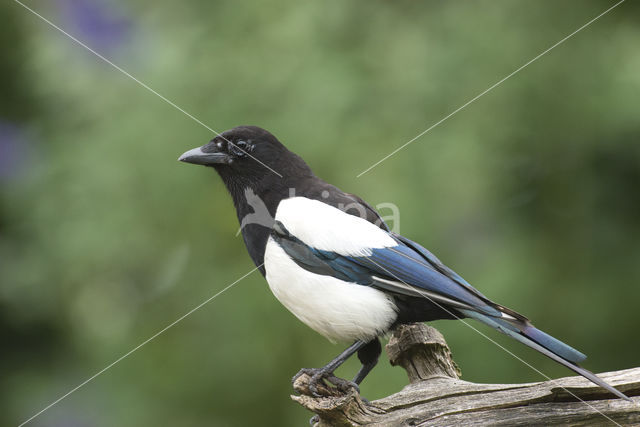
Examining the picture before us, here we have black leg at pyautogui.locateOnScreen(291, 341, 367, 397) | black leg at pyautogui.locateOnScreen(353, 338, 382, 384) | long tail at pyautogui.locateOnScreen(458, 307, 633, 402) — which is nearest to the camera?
long tail at pyautogui.locateOnScreen(458, 307, 633, 402)

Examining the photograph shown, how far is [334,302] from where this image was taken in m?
2.15

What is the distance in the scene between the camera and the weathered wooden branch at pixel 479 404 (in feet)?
6.39

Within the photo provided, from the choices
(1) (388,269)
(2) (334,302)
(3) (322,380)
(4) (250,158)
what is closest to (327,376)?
(3) (322,380)

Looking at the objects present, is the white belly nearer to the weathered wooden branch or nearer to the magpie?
the magpie

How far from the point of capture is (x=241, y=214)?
2.45m

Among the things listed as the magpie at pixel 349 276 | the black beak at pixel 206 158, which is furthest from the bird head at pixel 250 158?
the magpie at pixel 349 276

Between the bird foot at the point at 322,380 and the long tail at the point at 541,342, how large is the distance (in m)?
0.39

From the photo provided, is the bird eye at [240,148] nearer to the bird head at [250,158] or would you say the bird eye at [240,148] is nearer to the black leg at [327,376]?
the bird head at [250,158]

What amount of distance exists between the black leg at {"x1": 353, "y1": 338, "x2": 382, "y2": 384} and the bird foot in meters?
0.24

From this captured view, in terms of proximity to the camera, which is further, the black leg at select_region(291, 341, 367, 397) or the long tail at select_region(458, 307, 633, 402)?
the black leg at select_region(291, 341, 367, 397)

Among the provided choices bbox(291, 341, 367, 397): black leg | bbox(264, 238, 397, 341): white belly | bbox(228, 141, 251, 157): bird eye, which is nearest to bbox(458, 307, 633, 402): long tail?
bbox(264, 238, 397, 341): white belly

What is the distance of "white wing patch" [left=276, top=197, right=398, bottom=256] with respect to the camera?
2.19 meters

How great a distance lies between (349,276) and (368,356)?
0.36 meters

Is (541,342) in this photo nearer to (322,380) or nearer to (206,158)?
(322,380)
